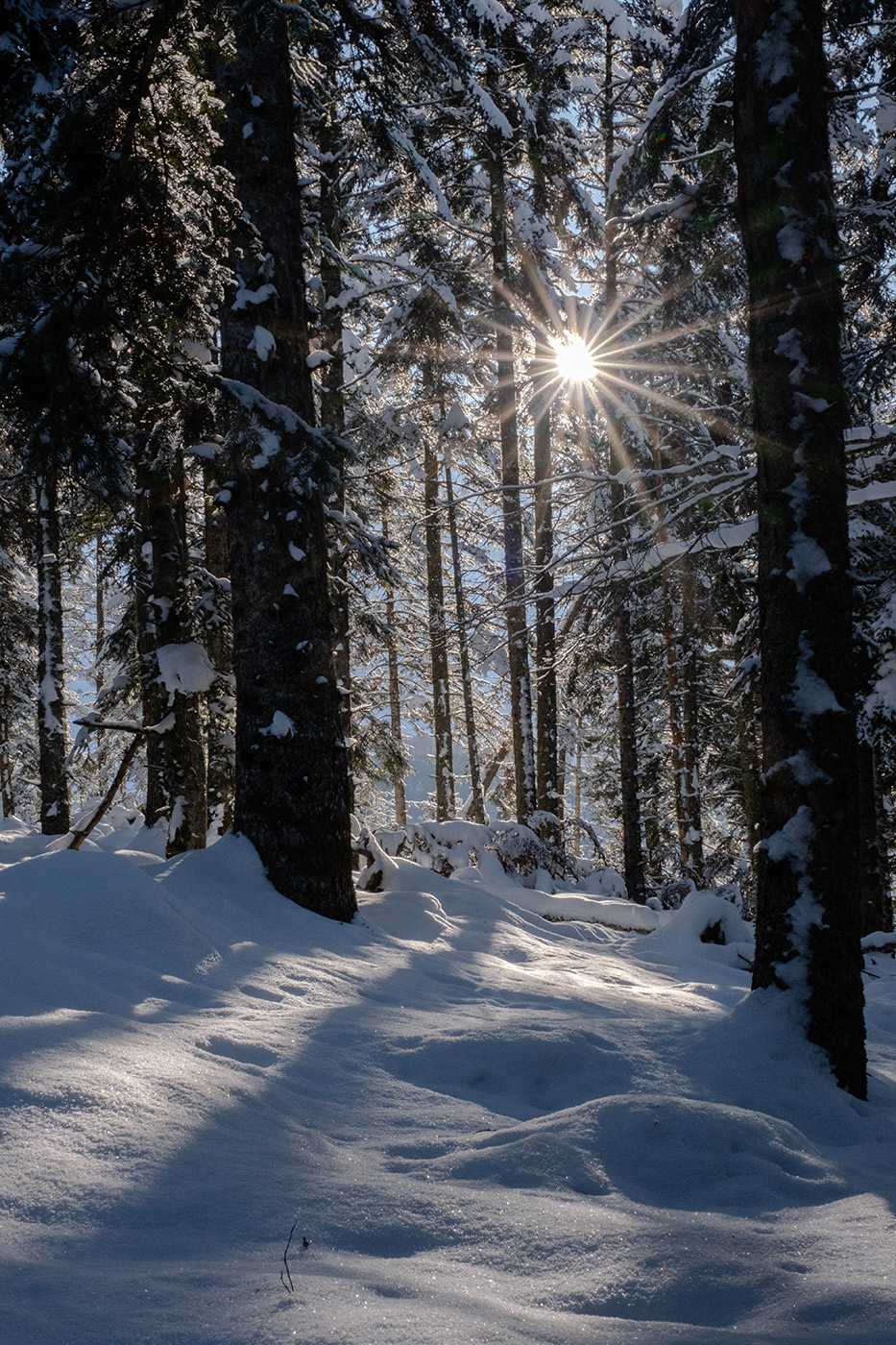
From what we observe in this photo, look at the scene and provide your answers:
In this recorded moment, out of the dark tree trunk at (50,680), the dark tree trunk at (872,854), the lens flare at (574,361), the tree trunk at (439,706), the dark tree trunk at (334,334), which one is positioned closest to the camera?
the dark tree trunk at (334,334)

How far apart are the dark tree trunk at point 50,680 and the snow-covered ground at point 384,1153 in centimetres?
1079

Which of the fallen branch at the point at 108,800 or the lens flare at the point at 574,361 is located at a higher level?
the lens flare at the point at 574,361

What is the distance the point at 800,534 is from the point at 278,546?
12.2ft

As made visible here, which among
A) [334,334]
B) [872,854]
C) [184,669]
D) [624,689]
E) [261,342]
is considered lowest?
[872,854]

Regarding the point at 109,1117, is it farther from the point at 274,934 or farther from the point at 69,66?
the point at 69,66

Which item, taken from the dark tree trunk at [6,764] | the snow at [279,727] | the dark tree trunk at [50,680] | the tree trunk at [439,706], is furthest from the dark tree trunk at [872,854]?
the dark tree trunk at [6,764]

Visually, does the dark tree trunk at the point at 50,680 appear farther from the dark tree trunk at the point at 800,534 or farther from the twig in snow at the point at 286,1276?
the twig in snow at the point at 286,1276

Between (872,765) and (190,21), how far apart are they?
485 inches

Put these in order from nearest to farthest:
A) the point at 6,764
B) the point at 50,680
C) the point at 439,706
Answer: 1. the point at 50,680
2. the point at 439,706
3. the point at 6,764

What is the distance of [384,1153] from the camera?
2566 mm

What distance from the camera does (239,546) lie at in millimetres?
6113

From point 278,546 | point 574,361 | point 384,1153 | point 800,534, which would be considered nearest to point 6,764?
point 574,361

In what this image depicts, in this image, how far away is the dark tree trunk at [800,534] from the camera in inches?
158

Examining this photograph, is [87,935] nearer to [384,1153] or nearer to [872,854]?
[384,1153]
